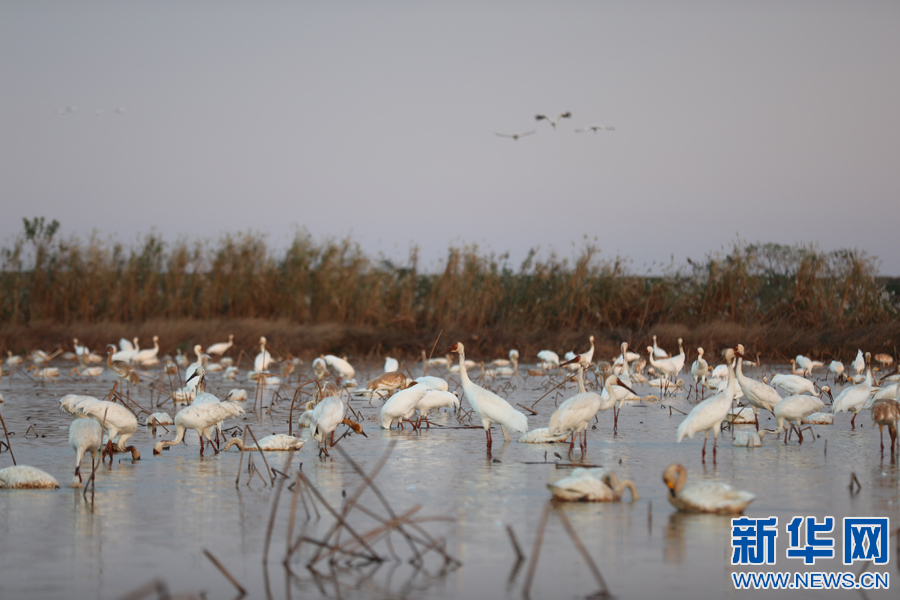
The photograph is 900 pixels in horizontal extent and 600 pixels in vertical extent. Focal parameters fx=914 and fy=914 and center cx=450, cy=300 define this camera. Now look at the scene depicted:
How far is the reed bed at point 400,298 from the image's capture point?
72.1 feet

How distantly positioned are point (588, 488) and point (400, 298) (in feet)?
58.6

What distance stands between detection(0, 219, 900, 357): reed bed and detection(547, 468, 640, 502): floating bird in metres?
15.2

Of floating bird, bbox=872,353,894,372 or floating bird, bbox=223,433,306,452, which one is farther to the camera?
floating bird, bbox=872,353,894,372

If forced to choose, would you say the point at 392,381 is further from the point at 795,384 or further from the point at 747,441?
the point at 795,384

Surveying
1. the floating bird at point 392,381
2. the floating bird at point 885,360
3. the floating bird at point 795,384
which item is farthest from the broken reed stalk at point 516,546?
the floating bird at point 885,360

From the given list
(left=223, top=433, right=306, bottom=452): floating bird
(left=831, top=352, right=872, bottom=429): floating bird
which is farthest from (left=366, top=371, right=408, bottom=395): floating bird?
(left=831, top=352, right=872, bottom=429): floating bird

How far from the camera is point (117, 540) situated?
521 centimetres

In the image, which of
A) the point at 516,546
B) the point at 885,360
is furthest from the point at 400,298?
the point at 516,546

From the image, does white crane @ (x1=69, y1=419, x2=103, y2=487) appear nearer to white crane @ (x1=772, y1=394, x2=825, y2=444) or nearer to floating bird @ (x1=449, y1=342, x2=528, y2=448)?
floating bird @ (x1=449, y1=342, x2=528, y2=448)

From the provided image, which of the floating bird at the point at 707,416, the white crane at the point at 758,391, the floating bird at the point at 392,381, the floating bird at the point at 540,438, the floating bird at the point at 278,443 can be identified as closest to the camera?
the floating bird at the point at 707,416

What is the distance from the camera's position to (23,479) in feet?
21.4

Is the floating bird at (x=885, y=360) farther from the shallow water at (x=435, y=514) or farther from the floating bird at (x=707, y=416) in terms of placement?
the floating bird at (x=707, y=416)

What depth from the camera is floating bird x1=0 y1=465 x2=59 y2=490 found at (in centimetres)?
651

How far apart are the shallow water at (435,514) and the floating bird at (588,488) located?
91mm
